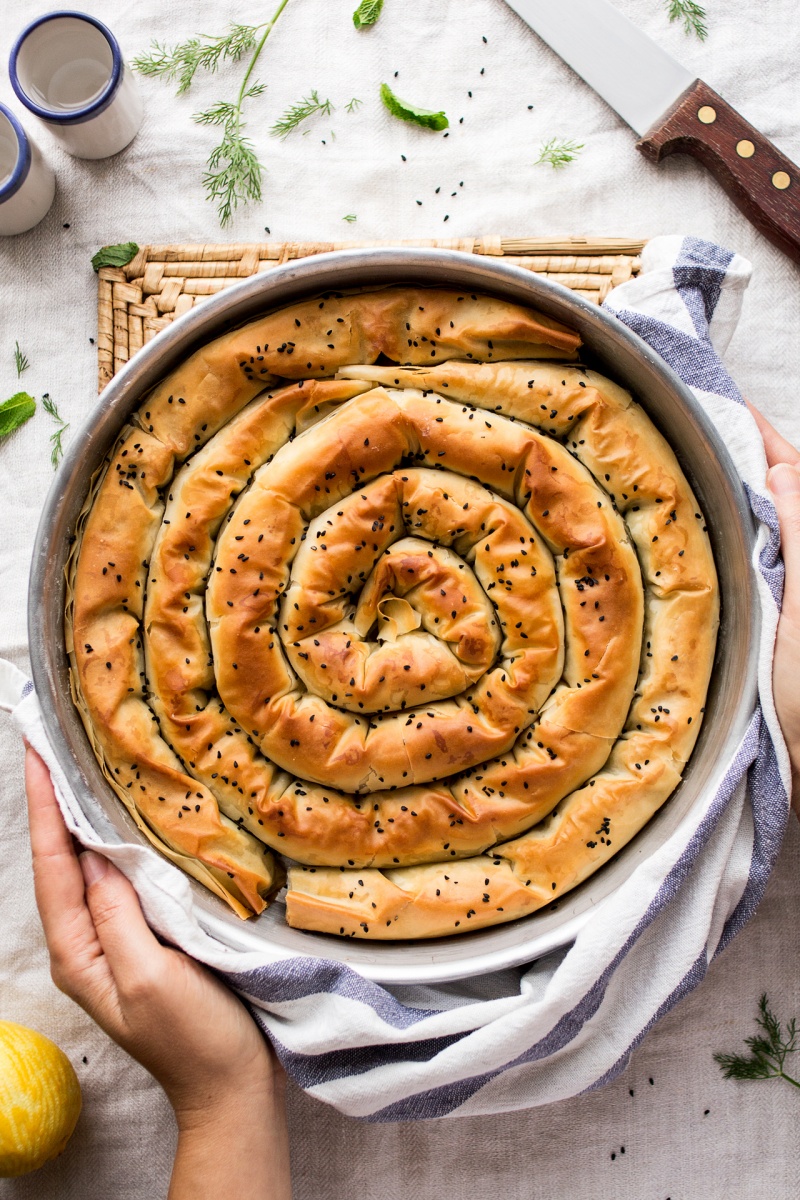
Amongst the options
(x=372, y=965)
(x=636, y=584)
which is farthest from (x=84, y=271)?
(x=372, y=965)

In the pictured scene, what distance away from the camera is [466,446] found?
2227 millimetres

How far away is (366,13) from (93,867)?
2.53 metres

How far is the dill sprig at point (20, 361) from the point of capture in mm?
2729

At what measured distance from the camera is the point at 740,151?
8.59 ft

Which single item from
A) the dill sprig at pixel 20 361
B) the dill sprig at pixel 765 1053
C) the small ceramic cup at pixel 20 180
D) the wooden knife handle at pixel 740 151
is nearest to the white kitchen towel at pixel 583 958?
the wooden knife handle at pixel 740 151

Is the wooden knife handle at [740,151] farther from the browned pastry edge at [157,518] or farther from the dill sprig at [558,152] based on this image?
the browned pastry edge at [157,518]

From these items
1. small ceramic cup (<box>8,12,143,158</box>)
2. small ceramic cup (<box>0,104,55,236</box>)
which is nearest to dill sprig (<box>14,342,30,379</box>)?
small ceramic cup (<box>0,104,55,236</box>)

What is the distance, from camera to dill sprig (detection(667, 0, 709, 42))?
9.07 ft

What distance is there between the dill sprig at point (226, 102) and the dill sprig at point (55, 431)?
29.4 inches

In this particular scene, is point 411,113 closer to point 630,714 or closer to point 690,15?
point 690,15

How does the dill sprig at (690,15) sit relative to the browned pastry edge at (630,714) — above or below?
above

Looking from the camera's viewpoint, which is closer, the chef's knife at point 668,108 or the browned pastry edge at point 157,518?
the browned pastry edge at point 157,518

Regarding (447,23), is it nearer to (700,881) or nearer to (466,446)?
(466,446)

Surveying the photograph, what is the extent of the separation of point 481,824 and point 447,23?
2.35 metres
